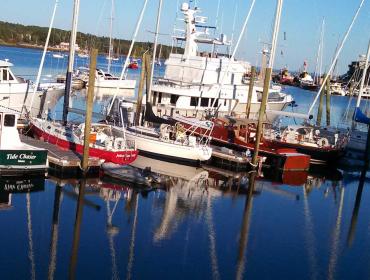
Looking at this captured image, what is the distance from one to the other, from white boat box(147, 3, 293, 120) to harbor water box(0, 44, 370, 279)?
1221cm

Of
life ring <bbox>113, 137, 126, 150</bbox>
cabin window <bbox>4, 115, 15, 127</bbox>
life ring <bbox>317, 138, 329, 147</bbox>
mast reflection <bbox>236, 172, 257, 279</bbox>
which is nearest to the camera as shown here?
mast reflection <bbox>236, 172, 257, 279</bbox>

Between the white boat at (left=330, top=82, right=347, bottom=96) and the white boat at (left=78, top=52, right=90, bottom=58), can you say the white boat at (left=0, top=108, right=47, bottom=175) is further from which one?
the white boat at (left=330, top=82, right=347, bottom=96)

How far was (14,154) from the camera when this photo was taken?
78.4 ft

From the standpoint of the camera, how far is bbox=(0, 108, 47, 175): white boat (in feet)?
78.2

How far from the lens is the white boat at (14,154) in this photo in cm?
2384

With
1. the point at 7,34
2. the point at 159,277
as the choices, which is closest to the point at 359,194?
the point at 159,277

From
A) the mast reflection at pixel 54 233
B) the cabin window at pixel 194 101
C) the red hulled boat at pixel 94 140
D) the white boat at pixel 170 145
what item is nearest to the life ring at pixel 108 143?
the red hulled boat at pixel 94 140

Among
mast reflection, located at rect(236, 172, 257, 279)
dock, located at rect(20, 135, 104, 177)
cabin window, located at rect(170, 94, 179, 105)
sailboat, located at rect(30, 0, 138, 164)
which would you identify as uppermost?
cabin window, located at rect(170, 94, 179, 105)

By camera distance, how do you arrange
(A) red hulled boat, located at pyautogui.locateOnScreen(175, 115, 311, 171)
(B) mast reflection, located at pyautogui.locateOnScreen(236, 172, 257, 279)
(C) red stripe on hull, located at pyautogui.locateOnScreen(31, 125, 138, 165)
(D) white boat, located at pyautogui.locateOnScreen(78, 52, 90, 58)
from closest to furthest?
1. (B) mast reflection, located at pyautogui.locateOnScreen(236, 172, 257, 279)
2. (C) red stripe on hull, located at pyautogui.locateOnScreen(31, 125, 138, 165)
3. (A) red hulled boat, located at pyautogui.locateOnScreen(175, 115, 311, 171)
4. (D) white boat, located at pyautogui.locateOnScreen(78, 52, 90, 58)

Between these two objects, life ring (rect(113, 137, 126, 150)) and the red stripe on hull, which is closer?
the red stripe on hull

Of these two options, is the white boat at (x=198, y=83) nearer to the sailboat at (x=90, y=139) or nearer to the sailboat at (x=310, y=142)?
the sailboat at (x=310, y=142)

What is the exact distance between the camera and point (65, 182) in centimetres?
2445

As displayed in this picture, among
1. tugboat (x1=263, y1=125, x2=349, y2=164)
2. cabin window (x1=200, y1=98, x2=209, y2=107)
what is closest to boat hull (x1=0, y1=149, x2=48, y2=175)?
tugboat (x1=263, y1=125, x2=349, y2=164)

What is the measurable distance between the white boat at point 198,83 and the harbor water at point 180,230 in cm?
1221
